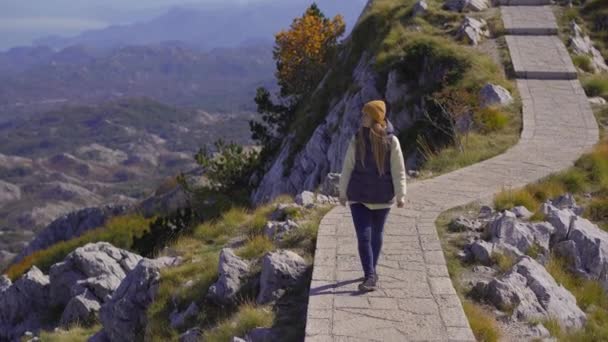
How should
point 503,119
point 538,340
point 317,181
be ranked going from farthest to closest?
point 317,181 → point 503,119 → point 538,340

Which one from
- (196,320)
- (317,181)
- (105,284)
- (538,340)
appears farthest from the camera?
(317,181)

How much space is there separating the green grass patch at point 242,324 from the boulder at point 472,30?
1753 centimetres

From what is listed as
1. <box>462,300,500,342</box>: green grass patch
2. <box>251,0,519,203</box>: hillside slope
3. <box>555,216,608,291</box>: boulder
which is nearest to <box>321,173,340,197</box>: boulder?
<box>251,0,519,203</box>: hillside slope

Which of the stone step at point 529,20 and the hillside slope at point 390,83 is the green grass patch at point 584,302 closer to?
the hillside slope at point 390,83

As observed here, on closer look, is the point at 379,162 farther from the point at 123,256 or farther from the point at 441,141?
the point at 123,256

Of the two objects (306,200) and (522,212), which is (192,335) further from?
(522,212)

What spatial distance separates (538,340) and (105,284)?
444 inches

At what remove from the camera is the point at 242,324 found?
7789 millimetres

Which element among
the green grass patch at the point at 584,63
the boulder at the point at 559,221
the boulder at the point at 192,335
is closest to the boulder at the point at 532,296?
the boulder at the point at 559,221

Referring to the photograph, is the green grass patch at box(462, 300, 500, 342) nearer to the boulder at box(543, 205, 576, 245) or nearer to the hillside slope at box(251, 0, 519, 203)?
the boulder at box(543, 205, 576, 245)

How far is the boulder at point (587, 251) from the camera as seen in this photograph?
28.3 ft

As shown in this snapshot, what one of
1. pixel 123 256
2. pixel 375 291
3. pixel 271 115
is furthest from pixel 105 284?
pixel 271 115

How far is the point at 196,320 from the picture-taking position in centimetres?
876

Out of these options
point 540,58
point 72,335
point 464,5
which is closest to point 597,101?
point 540,58
